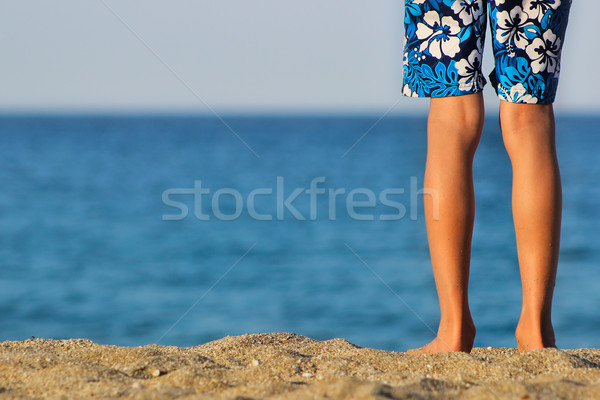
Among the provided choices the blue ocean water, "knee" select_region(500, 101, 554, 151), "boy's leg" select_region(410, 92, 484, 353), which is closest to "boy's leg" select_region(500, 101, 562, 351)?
"knee" select_region(500, 101, 554, 151)

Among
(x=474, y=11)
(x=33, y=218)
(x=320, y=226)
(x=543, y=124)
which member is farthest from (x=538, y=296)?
(x=33, y=218)

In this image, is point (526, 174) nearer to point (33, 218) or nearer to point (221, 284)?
point (221, 284)

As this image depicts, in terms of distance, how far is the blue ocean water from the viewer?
5398mm

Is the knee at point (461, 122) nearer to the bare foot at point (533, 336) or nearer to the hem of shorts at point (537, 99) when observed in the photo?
the hem of shorts at point (537, 99)

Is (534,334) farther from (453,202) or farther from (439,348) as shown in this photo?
(453,202)

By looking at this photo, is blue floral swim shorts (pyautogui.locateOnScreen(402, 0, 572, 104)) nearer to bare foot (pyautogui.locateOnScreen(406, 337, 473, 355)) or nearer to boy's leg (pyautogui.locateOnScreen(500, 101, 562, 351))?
boy's leg (pyautogui.locateOnScreen(500, 101, 562, 351))

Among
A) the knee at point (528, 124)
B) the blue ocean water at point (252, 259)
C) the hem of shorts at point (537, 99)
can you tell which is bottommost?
the blue ocean water at point (252, 259)

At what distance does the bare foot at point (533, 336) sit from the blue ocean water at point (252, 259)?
0.83 m

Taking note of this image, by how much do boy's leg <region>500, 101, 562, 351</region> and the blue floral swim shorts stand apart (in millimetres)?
62

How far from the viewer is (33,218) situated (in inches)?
447

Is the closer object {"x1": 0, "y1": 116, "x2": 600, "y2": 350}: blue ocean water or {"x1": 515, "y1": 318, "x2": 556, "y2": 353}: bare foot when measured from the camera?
{"x1": 515, "y1": 318, "x2": 556, "y2": 353}: bare foot

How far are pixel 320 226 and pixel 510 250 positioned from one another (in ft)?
11.6

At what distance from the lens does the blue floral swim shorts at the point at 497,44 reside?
1555 millimetres

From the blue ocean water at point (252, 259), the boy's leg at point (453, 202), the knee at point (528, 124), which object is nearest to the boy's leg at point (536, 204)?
the knee at point (528, 124)
